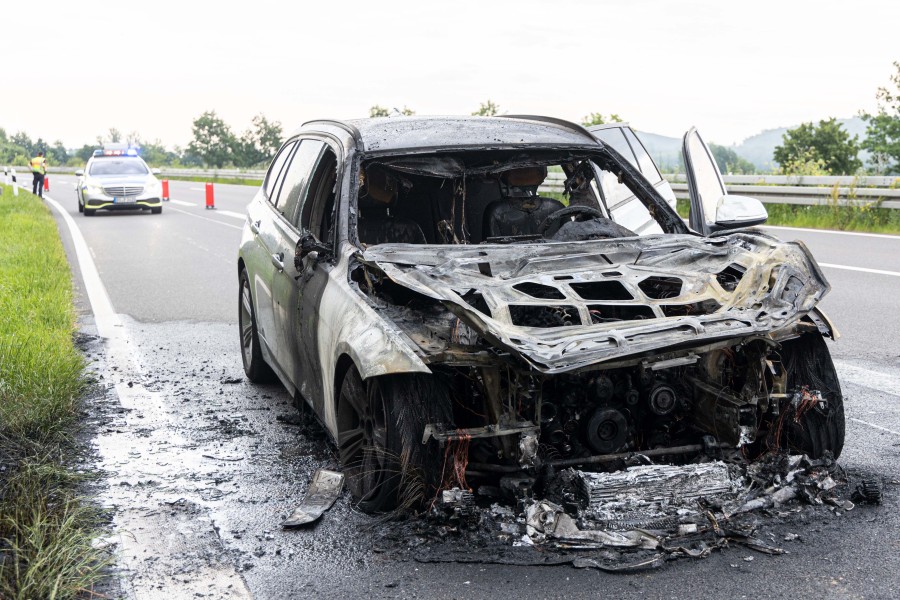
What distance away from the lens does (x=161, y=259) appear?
1523cm

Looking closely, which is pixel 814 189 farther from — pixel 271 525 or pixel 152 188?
pixel 271 525

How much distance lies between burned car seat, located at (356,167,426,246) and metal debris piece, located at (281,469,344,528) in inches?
59.4

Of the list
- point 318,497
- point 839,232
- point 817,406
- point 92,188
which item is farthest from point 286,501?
point 92,188

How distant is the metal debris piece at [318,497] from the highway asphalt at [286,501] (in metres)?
0.06

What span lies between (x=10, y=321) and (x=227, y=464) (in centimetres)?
393

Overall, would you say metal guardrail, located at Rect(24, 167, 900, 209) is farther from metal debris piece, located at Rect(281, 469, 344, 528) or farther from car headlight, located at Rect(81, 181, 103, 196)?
car headlight, located at Rect(81, 181, 103, 196)

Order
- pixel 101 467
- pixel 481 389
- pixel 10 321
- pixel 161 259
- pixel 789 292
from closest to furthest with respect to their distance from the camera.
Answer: pixel 481 389 → pixel 789 292 → pixel 101 467 → pixel 10 321 → pixel 161 259

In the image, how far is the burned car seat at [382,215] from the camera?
5656 millimetres

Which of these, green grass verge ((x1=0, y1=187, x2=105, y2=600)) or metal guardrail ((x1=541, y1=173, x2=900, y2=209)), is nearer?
green grass verge ((x1=0, y1=187, x2=105, y2=600))

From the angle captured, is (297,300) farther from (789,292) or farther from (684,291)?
(789,292)

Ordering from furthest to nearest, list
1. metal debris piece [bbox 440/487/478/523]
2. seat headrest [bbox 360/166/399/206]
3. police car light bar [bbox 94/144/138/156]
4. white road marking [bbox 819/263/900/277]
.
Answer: police car light bar [bbox 94/144/138/156] → white road marking [bbox 819/263/900/277] → seat headrest [bbox 360/166/399/206] → metal debris piece [bbox 440/487/478/523]

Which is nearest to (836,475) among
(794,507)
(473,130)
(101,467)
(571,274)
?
(794,507)

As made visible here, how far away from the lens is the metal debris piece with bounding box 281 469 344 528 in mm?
4211

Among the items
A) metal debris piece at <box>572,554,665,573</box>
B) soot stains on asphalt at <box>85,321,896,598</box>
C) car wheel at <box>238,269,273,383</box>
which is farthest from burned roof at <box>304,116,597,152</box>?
metal debris piece at <box>572,554,665,573</box>
